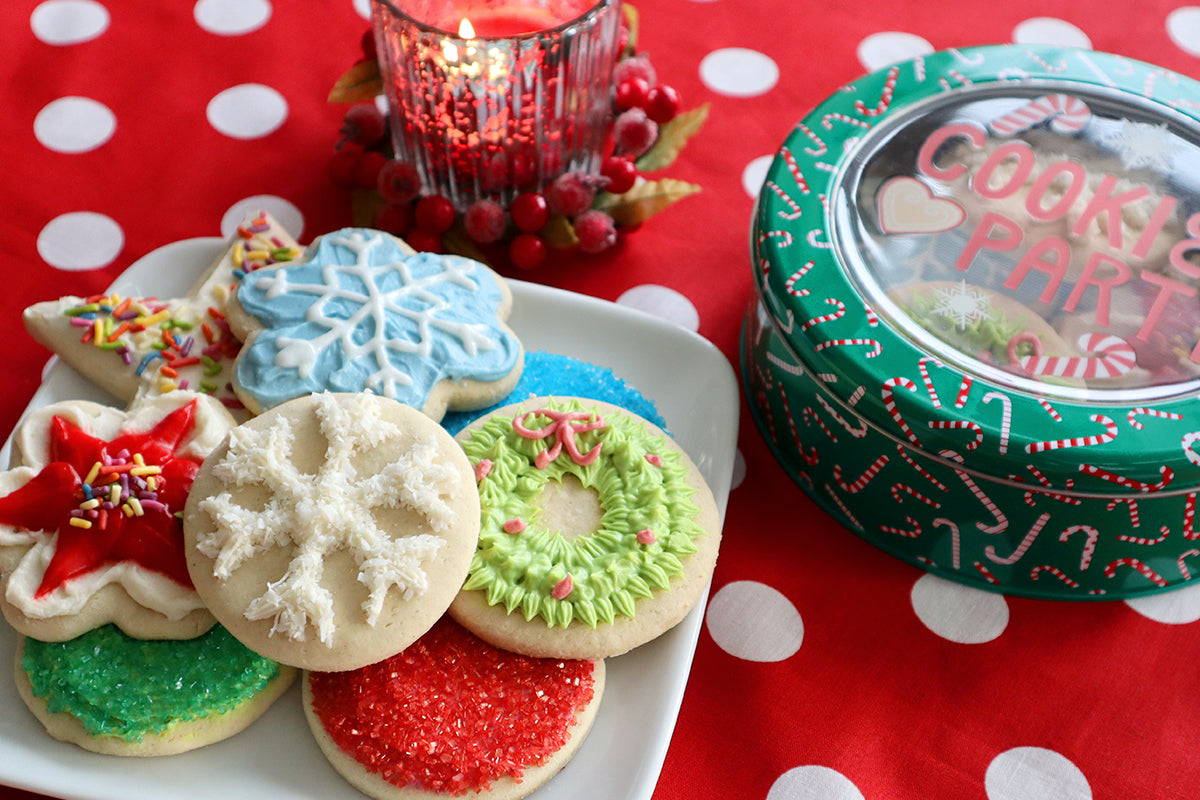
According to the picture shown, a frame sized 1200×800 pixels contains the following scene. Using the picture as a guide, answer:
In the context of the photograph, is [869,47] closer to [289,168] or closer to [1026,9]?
[1026,9]

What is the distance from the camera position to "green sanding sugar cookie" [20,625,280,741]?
1.10 m

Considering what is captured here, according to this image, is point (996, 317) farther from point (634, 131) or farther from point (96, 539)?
point (96, 539)

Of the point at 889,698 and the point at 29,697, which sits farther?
the point at 889,698

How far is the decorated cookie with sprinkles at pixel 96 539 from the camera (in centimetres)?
112

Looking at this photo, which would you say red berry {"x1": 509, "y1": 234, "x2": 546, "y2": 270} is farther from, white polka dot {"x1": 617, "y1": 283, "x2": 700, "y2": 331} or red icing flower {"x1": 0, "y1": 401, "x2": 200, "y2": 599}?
red icing flower {"x1": 0, "y1": 401, "x2": 200, "y2": 599}

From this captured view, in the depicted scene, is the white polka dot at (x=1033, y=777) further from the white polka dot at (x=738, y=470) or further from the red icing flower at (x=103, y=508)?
the red icing flower at (x=103, y=508)

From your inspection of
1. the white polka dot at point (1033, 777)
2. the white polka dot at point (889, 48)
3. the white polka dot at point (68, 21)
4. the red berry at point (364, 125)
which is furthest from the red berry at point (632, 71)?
the white polka dot at point (1033, 777)

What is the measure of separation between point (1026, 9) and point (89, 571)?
1.80 metres

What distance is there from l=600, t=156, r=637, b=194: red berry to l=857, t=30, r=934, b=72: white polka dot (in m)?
0.59

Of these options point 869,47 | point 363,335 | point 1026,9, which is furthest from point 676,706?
point 1026,9

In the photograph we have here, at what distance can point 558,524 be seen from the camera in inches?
48.7

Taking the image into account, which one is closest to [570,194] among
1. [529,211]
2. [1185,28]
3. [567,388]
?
[529,211]

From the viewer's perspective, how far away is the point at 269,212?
5.60 feet

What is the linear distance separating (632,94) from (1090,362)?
0.76 metres
